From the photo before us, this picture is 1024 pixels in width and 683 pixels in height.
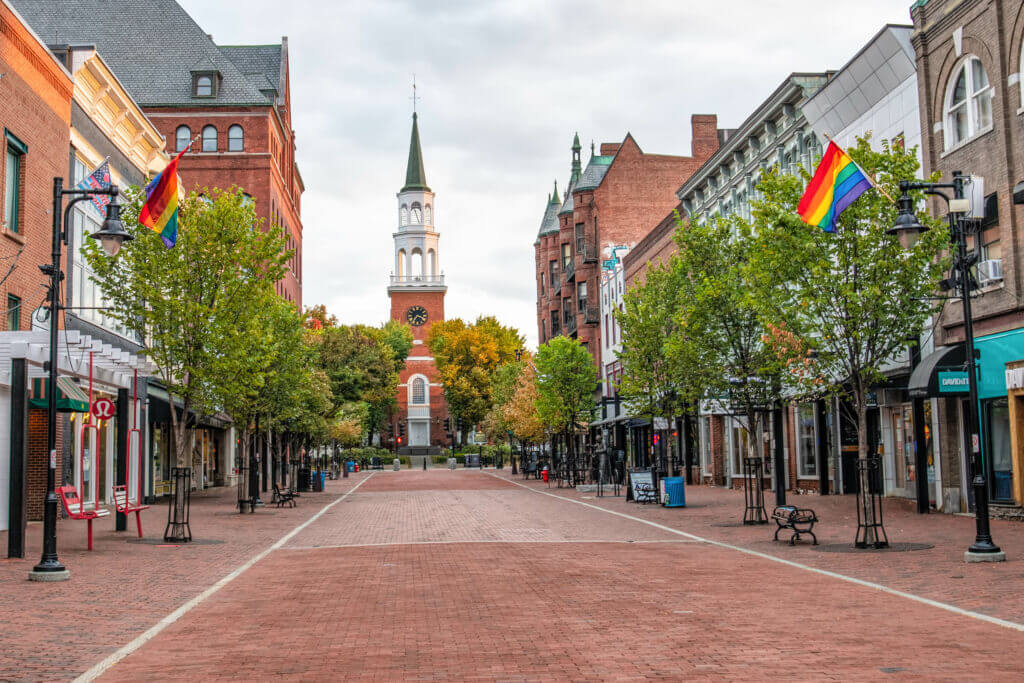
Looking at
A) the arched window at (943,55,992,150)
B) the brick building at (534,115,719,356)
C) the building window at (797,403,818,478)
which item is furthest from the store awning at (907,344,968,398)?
the brick building at (534,115,719,356)

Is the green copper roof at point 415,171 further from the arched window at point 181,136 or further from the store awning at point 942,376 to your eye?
the store awning at point 942,376

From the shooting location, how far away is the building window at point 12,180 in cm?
2298

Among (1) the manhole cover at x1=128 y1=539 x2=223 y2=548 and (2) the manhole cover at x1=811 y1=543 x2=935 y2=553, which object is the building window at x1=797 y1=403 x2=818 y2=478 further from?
(1) the manhole cover at x1=128 y1=539 x2=223 y2=548

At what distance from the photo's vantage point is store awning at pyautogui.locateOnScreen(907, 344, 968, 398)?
22312mm

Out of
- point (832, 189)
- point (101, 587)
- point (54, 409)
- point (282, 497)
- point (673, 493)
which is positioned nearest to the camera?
point (101, 587)

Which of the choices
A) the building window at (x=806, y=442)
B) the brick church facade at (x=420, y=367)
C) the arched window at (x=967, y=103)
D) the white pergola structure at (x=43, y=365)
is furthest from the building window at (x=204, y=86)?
the brick church facade at (x=420, y=367)

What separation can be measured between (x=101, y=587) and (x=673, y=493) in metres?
18.7

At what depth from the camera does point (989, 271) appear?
74.5ft

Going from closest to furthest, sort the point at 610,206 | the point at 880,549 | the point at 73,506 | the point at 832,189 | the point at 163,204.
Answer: the point at 880,549
the point at 832,189
the point at 73,506
the point at 163,204
the point at 610,206

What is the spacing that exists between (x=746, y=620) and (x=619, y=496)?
26.4 m

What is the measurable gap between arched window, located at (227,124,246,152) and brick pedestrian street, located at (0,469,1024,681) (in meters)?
40.3

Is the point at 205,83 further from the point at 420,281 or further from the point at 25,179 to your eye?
the point at 420,281

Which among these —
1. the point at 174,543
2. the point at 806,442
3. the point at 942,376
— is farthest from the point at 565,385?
the point at 174,543

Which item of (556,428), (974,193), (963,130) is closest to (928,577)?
(974,193)
